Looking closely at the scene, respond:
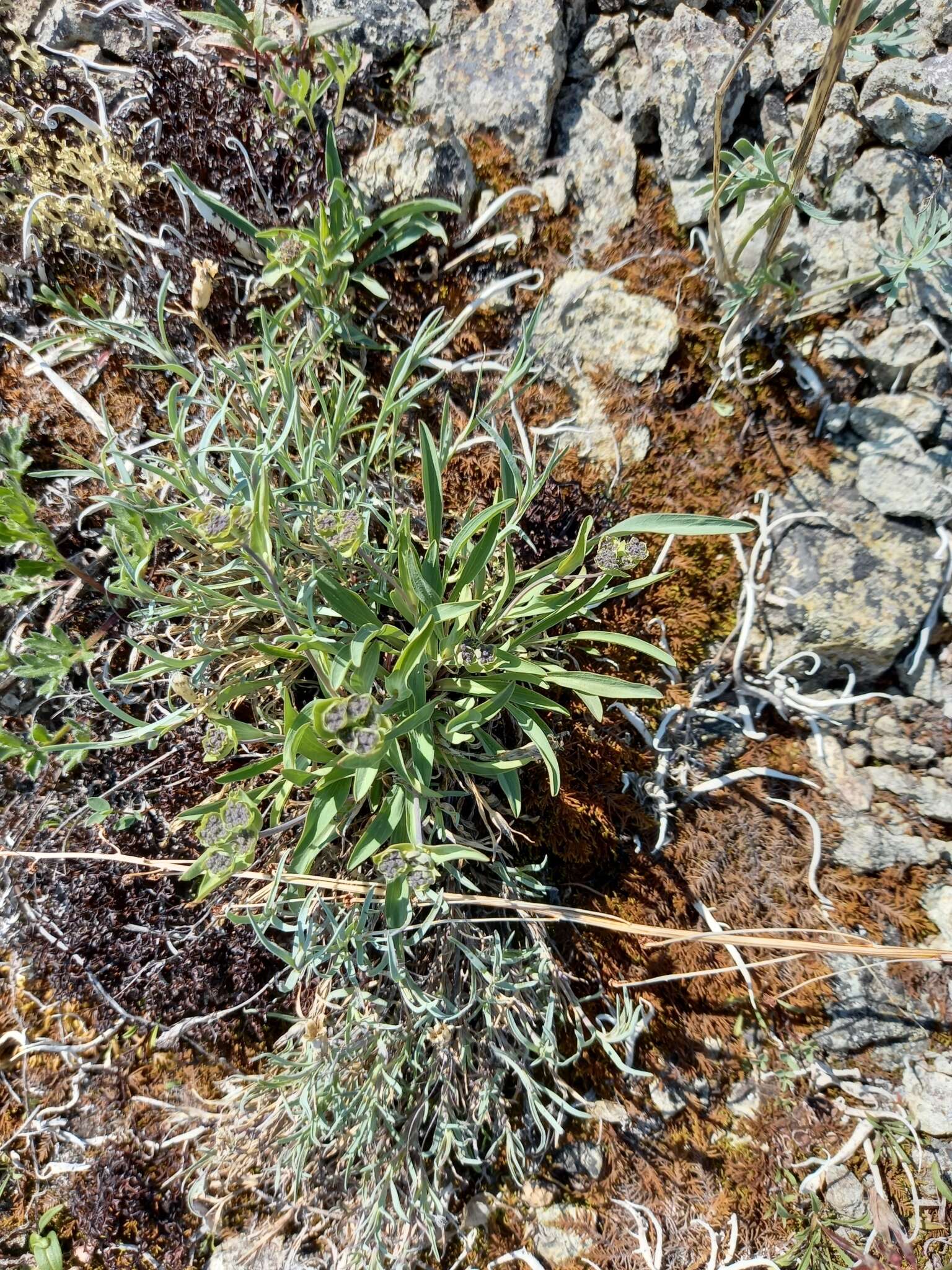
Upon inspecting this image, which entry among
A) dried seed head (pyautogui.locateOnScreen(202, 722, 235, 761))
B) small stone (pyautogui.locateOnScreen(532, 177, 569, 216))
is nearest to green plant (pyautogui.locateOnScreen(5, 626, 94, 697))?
dried seed head (pyautogui.locateOnScreen(202, 722, 235, 761))

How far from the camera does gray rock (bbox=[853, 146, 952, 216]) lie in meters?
1.91

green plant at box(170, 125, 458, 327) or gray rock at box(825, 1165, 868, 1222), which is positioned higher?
green plant at box(170, 125, 458, 327)

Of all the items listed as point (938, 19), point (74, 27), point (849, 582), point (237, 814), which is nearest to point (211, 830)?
point (237, 814)

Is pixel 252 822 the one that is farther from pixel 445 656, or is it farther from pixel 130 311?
pixel 130 311

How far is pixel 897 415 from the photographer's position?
6.53 feet

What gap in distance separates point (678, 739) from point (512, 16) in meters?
1.94

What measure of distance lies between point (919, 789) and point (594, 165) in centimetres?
182

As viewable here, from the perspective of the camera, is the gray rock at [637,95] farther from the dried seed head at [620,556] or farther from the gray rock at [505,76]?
the dried seed head at [620,556]

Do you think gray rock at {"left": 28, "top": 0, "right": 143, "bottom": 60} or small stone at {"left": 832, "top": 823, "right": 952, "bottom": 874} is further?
gray rock at {"left": 28, "top": 0, "right": 143, "bottom": 60}

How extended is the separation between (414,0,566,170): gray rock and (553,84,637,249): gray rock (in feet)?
0.20

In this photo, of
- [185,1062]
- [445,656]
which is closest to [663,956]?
[445,656]

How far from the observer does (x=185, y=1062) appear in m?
2.16

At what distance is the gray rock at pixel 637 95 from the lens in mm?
2049

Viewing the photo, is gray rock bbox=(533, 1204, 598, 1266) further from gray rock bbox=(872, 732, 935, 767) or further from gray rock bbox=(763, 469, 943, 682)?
gray rock bbox=(763, 469, 943, 682)
